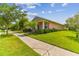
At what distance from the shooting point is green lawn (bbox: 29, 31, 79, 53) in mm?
2482

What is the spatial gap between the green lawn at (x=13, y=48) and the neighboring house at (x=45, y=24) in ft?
0.85

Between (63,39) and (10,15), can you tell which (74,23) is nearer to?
(63,39)

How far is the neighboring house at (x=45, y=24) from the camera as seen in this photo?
251 cm

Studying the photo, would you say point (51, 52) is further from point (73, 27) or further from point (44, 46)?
point (73, 27)

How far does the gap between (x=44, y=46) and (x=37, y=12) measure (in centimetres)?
37

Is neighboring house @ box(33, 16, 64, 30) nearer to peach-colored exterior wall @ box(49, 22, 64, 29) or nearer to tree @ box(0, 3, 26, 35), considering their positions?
peach-colored exterior wall @ box(49, 22, 64, 29)

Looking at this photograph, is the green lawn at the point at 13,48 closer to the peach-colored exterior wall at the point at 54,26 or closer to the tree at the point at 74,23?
the peach-colored exterior wall at the point at 54,26

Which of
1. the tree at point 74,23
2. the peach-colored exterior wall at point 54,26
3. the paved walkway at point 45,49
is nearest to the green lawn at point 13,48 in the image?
the paved walkway at point 45,49

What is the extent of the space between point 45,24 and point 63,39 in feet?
0.83

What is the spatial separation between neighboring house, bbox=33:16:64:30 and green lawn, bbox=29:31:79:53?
0.25ft

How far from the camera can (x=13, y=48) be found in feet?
8.04

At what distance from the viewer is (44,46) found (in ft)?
8.12

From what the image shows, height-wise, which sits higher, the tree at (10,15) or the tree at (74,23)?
the tree at (10,15)

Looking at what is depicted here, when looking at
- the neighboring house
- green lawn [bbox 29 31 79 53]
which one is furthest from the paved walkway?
the neighboring house
